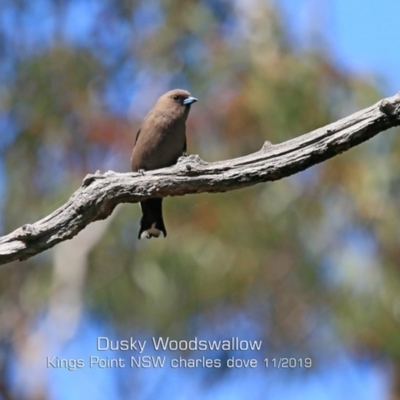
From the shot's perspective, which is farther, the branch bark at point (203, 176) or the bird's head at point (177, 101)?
the bird's head at point (177, 101)

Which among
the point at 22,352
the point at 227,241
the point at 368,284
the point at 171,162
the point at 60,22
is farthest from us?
the point at 60,22

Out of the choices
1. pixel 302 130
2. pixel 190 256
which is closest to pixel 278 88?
pixel 302 130

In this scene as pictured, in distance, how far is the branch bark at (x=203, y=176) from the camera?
15.1ft

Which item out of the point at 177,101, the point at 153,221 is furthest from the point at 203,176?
the point at 177,101

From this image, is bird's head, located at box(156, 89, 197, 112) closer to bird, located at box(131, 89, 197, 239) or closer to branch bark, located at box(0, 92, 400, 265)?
bird, located at box(131, 89, 197, 239)

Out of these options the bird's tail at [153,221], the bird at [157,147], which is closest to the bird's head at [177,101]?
the bird at [157,147]

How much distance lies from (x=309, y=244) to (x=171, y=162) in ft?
16.5

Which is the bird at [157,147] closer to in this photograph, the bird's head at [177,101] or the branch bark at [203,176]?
the bird's head at [177,101]

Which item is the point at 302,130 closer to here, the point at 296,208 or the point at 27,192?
the point at 296,208

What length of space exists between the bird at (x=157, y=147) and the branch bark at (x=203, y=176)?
1.33 meters

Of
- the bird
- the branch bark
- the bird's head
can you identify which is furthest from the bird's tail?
the branch bark

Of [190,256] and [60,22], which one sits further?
[60,22]

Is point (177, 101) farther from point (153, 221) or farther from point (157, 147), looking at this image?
point (153, 221)

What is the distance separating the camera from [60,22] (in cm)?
1345
